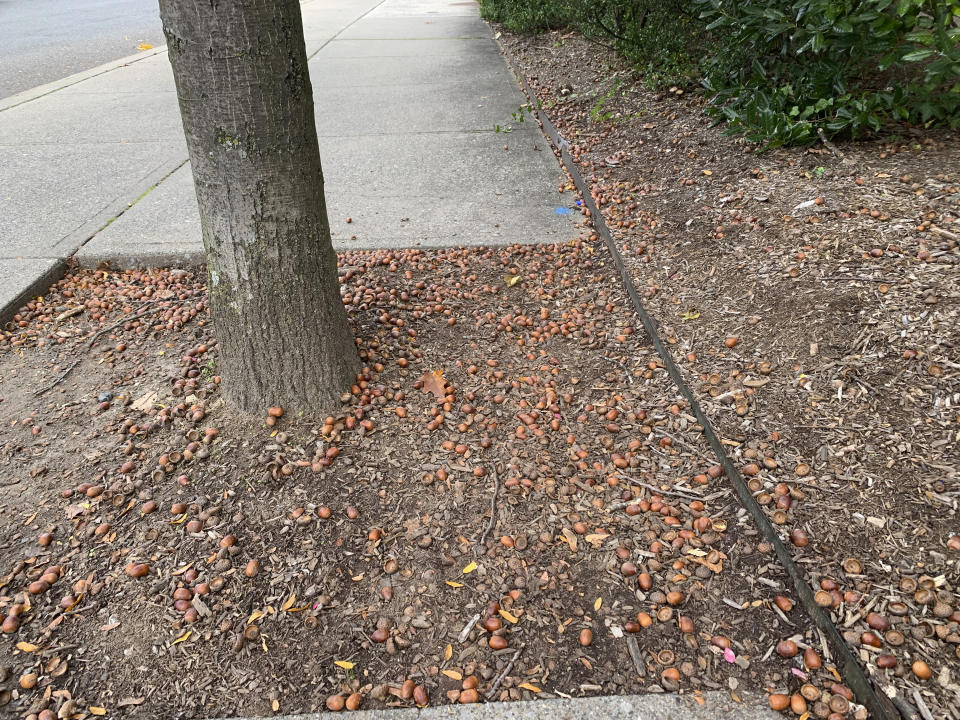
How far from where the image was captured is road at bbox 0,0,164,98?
33.0 ft

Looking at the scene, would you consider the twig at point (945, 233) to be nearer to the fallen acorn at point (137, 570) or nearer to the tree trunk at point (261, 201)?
the tree trunk at point (261, 201)

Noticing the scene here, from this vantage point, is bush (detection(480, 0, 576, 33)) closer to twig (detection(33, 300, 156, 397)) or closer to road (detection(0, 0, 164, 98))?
road (detection(0, 0, 164, 98))

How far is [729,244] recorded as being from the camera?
12.7 ft

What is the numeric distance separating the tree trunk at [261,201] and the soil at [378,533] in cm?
19

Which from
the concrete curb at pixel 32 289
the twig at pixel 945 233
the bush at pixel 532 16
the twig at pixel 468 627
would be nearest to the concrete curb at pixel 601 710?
the twig at pixel 468 627

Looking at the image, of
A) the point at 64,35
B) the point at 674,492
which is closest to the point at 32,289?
the point at 674,492

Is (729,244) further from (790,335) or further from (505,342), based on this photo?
(505,342)

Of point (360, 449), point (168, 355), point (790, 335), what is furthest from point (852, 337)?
point (168, 355)

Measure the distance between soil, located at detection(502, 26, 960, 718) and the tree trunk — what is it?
5.40 feet

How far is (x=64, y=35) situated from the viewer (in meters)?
13.2

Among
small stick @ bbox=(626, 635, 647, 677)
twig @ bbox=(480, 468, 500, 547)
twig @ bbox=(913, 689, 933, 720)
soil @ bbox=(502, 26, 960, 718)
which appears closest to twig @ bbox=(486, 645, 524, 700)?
small stick @ bbox=(626, 635, 647, 677)

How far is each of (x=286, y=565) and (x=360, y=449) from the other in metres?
0.60

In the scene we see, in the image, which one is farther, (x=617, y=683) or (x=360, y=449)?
(x=360, y=449)

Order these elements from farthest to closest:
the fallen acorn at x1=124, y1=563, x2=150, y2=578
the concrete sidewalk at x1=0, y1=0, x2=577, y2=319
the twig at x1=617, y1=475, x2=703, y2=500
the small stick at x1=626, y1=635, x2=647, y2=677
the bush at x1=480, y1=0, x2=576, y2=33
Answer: the bush at x1=480, y1=0, x2=576, y2=33 → the concrete sidewalk at x1=0, y1=0, x2=577, y2=319 → the twig at x1=617, y1=475, x2=703, y2=500 → the fallen acorn at x1=124, y1=563, x2=150, y2=578 → the small stick at x1=626, y1=635, x2=647, y2=677
